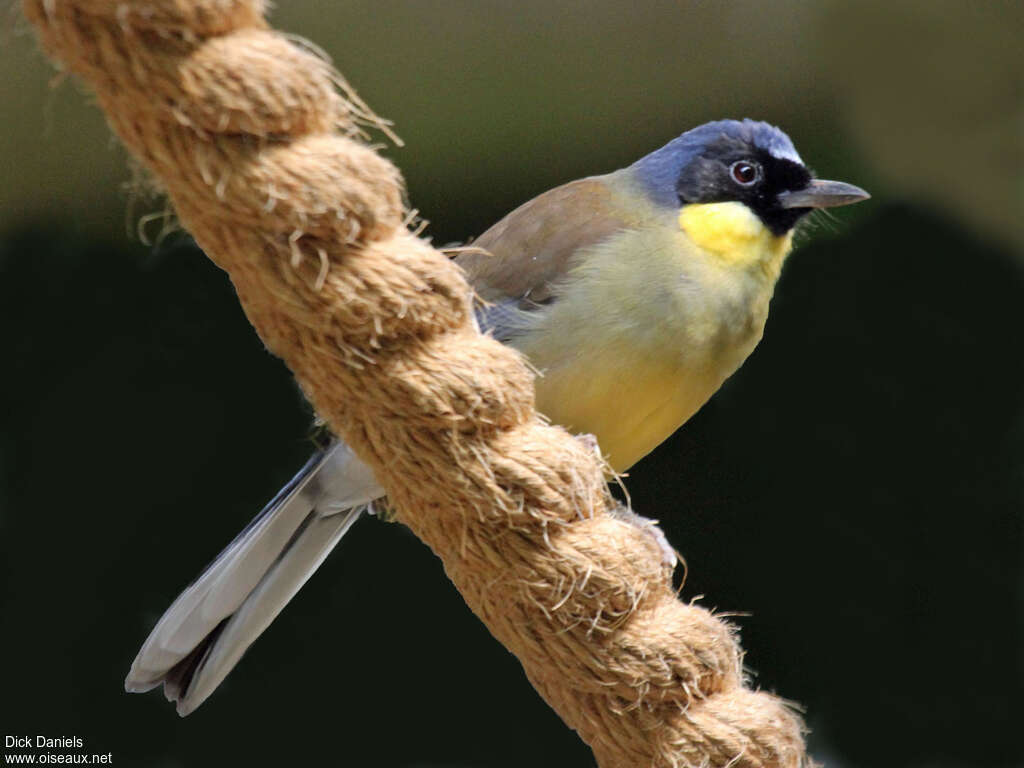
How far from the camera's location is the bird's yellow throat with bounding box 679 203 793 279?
6.55ft

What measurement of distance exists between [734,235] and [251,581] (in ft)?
2.82

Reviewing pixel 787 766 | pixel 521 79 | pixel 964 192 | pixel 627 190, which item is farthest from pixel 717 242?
pixel 964 192

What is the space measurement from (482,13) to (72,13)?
2.23 m

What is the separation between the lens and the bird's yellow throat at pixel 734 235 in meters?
2.00

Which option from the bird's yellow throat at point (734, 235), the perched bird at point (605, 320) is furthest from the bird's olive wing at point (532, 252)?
the bird's yellow throat at point (734, 235)

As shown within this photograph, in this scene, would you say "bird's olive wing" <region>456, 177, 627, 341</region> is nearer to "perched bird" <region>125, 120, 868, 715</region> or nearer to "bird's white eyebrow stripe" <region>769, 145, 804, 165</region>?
"perched bird" <region>125, 120, 868, 715</region>

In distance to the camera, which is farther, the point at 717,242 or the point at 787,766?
the point at 717,242

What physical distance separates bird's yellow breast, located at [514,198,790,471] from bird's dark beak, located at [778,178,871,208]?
11 centimetres

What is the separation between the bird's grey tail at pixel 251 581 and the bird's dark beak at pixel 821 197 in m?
0.77

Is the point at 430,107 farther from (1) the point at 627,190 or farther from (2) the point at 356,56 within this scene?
(1) the point at 627,190

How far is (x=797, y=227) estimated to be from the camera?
212 cm

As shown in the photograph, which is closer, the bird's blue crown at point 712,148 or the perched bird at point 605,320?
the perched bird at point 605,320

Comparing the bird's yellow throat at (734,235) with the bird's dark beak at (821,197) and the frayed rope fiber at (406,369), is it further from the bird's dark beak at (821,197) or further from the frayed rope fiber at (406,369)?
the frayed rope fiber at (406,369)

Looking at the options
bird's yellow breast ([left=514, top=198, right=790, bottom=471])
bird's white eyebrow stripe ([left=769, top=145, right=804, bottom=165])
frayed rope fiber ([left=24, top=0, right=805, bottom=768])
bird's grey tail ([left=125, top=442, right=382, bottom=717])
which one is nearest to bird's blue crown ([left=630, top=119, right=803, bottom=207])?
bird's white eyebrow stripe ([left=769, top=145, right=804, bottom=165])
